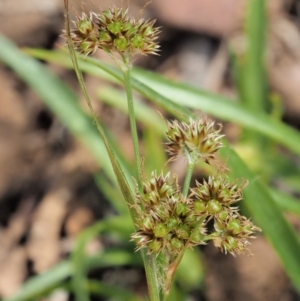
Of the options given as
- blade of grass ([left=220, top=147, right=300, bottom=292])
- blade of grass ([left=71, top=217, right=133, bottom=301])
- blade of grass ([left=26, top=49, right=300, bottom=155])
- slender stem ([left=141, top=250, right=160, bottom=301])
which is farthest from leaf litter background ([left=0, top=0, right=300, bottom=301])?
slender stem ([left=141, top=250, right=160, bottom=301])

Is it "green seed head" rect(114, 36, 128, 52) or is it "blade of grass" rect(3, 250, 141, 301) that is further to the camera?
"blade of grass" rect(3, 250, 141, 301)

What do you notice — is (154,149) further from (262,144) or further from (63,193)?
(63,193)

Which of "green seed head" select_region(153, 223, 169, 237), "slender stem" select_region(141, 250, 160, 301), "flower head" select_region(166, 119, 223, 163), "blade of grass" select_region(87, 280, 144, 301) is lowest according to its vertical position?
"blade of grass" select_region(87, 280, 144, 301)

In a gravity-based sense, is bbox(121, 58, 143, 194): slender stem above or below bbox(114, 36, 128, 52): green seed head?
below

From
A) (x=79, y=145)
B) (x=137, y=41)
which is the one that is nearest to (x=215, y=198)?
(x=137, y=41)

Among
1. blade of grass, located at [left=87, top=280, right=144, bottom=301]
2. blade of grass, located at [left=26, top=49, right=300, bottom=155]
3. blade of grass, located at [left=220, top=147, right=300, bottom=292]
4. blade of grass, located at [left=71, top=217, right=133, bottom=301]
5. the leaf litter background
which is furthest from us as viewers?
the leaf litter background

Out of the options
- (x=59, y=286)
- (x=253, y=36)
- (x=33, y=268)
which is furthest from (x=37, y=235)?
(x=253, y=36)

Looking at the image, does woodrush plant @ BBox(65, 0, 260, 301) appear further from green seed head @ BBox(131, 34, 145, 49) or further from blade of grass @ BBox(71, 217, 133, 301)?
blade of grass @ BBox(71, 217, 133, 301)
